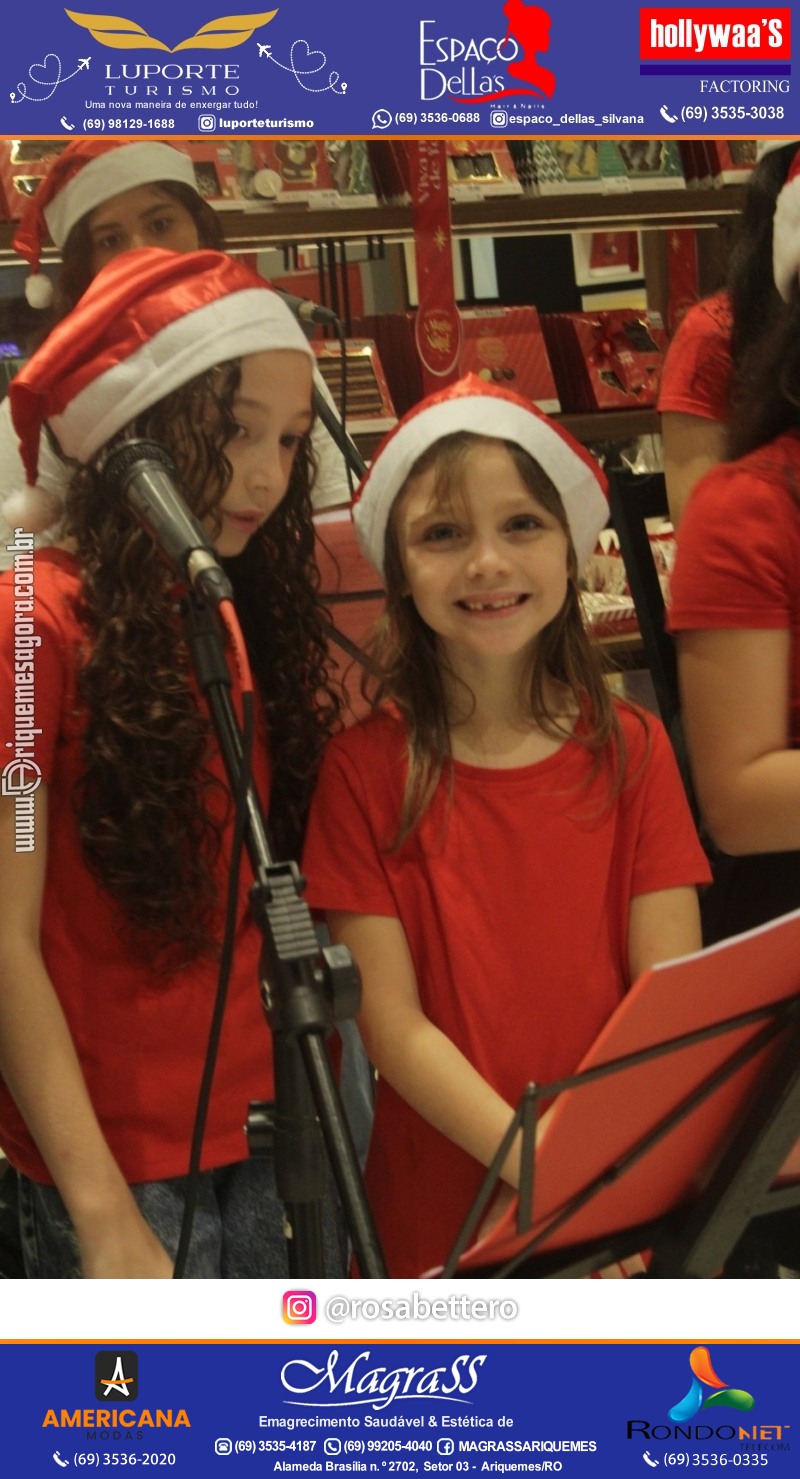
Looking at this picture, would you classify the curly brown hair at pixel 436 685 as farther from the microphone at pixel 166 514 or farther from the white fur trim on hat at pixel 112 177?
the white fur trim on hat at pixel 112 177

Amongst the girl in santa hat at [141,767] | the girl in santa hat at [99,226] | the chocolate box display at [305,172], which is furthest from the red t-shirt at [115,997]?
the chocolate box display at [305,172]

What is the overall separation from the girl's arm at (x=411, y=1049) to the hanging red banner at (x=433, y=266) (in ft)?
1.86

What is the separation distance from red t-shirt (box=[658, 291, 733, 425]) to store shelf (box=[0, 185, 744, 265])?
0.32 feet

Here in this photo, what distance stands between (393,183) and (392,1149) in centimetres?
99

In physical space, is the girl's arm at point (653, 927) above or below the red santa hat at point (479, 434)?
below

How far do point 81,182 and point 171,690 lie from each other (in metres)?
0.51

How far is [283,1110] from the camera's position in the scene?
3.50ft

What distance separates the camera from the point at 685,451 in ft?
5.18

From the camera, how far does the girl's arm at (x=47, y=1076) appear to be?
135 cm
